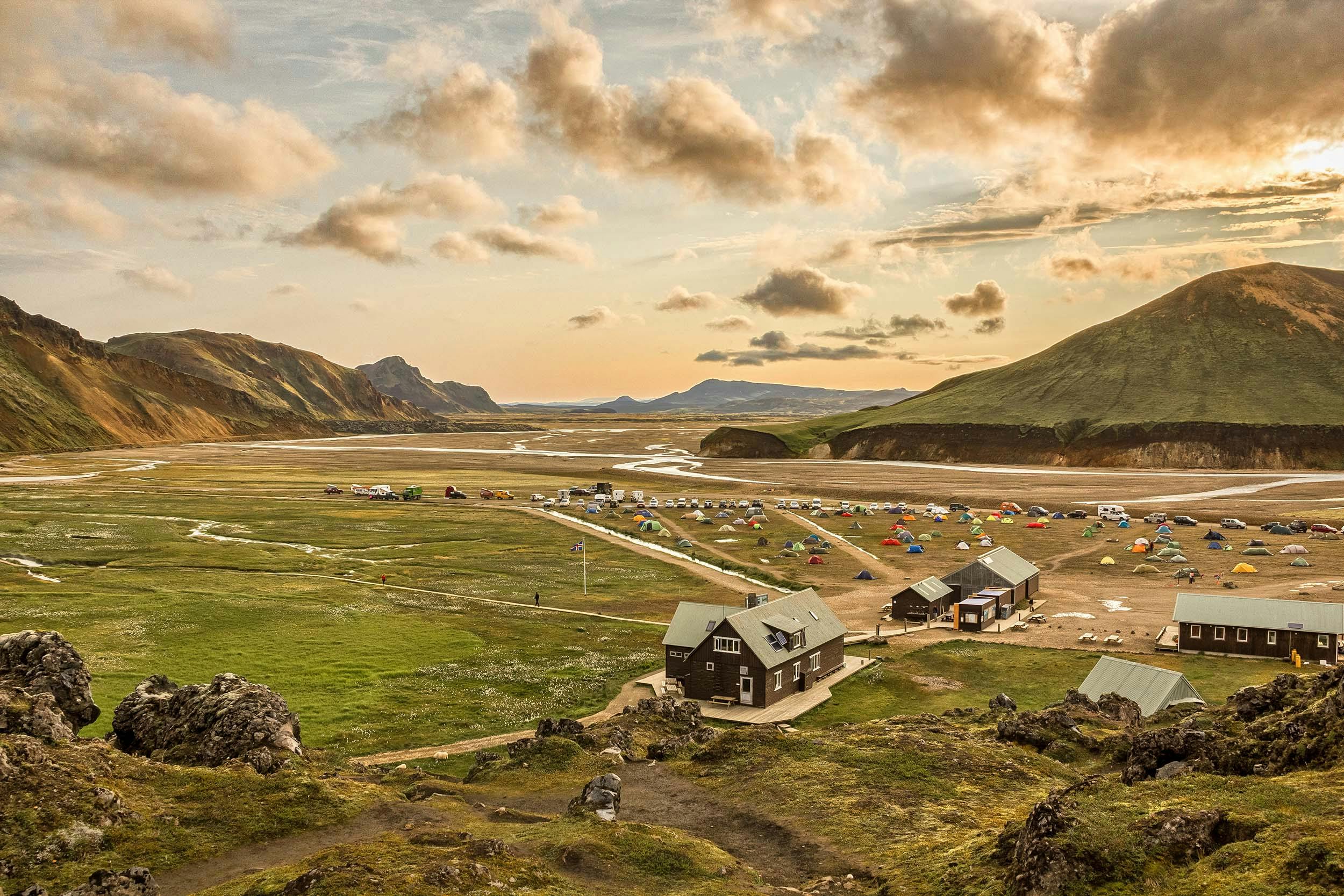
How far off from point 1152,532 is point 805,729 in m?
91.2

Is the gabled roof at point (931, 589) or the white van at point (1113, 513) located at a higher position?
the white van at point (1113, 513)

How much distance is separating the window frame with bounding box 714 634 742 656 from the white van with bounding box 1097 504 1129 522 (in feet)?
313

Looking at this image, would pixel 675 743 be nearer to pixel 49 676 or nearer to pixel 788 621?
pixel 788 621

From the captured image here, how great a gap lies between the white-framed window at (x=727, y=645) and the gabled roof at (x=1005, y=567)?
34.0 m

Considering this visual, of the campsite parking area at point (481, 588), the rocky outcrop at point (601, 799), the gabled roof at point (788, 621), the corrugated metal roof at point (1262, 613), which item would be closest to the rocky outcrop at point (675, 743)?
the rocky outcrop at point (601, 799)

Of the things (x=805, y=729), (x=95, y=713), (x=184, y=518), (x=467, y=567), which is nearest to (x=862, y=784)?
(x=805, y=729)

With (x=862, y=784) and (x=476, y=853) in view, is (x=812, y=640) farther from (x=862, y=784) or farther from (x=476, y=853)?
(x=476, y=853)

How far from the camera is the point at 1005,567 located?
262 ft

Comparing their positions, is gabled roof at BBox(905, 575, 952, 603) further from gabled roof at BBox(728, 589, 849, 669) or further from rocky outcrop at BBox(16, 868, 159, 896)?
rocky outcrop at BBox(16, 868, 159, 896)

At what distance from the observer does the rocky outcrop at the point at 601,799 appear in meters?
29.1

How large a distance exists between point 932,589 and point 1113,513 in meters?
70.4

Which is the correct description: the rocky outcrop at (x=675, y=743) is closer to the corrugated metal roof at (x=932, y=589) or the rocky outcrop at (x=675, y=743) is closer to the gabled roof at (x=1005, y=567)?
the corrugated metal roof at (x=932, y=589)

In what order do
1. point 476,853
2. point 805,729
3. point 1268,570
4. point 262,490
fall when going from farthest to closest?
point 262,490 → point 1268,570 → point 805,729 → point 476,853

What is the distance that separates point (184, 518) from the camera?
122 m
